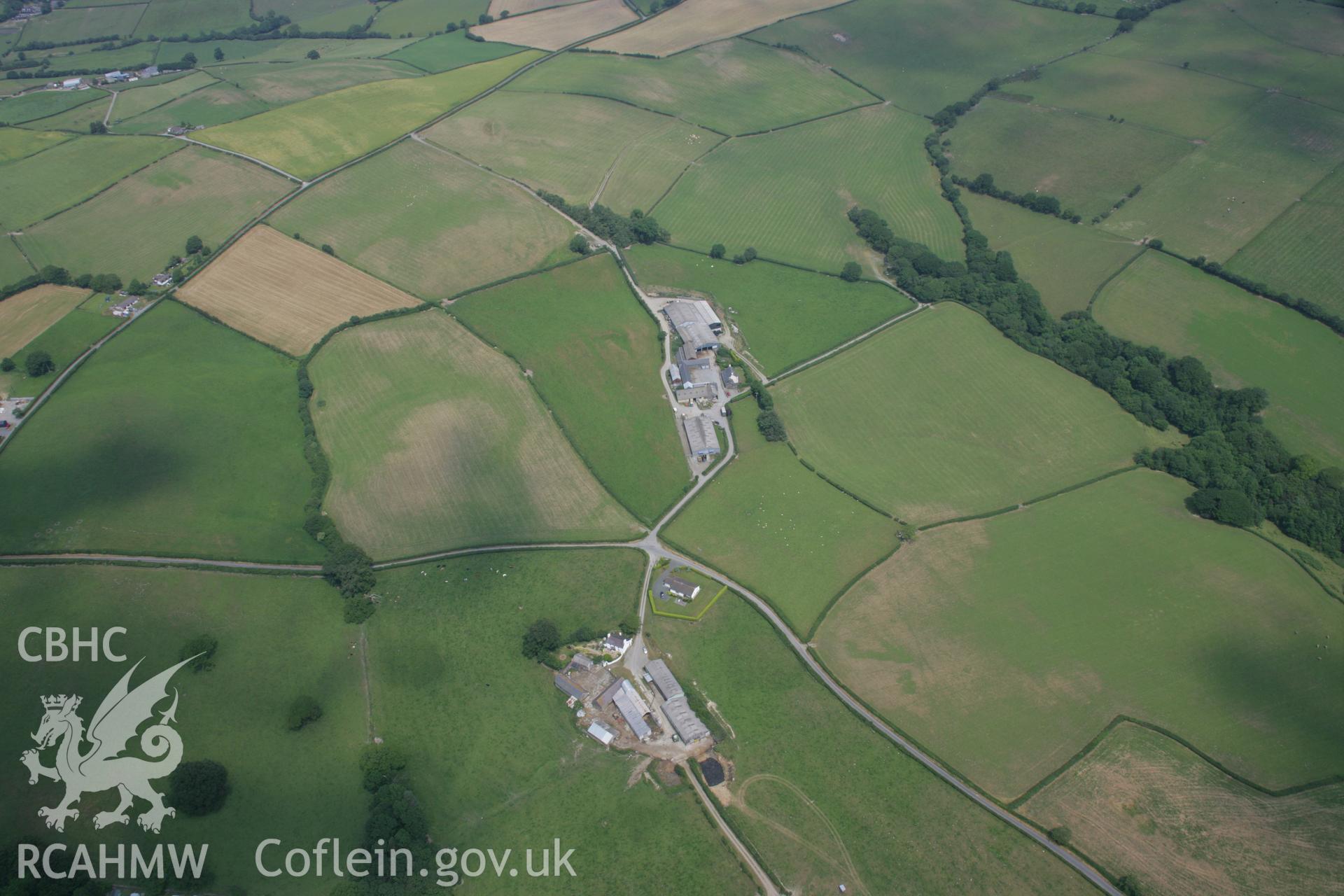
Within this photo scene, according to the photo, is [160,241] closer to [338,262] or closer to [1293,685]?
[338,262]

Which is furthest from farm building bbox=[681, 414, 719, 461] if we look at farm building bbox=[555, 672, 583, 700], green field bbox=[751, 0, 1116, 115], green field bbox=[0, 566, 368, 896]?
green field bbox=[751, 0, 1116, 115]

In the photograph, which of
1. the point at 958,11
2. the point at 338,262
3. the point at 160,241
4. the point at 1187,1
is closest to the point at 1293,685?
the point at 338,262

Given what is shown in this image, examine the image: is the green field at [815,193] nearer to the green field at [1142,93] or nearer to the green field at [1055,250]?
the green field at [1055,250]

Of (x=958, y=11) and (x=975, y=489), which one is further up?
(x=958, y=11)

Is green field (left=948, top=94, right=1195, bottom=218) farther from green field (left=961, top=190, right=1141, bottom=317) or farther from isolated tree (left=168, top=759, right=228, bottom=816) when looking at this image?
isolated tree (left=168, top=759, right=228, bottom=816)

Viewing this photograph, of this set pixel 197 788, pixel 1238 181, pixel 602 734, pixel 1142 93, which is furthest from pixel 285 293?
pixel 1142 93

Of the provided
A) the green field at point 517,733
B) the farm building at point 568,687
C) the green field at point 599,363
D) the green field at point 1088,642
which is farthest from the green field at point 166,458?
the green field at point 1088,642
